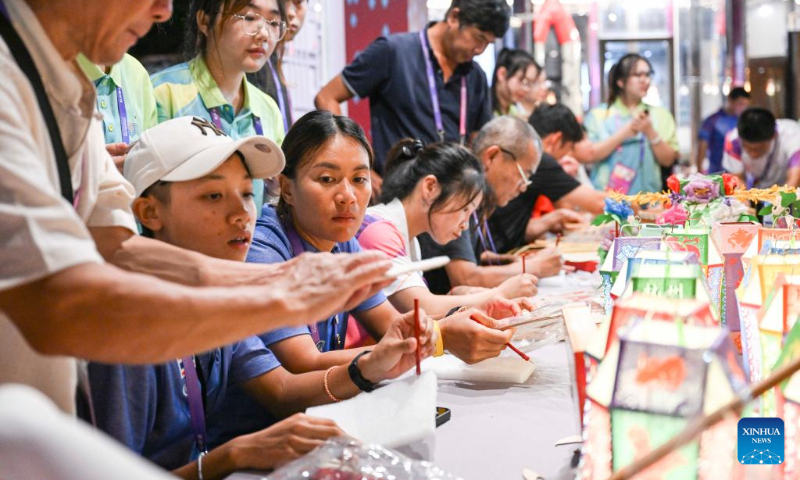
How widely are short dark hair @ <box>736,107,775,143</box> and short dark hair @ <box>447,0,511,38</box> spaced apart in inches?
108

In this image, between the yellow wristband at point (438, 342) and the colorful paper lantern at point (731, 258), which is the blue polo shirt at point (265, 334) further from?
the colorful paper lantern at point (731, 258)

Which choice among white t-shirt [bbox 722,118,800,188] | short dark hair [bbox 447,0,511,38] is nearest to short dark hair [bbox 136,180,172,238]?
short dark hair [bbox 447,0,511,38]

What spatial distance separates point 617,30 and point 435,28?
263 inches

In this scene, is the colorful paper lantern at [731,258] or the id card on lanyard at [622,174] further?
the id card on lanyard at [622,174]

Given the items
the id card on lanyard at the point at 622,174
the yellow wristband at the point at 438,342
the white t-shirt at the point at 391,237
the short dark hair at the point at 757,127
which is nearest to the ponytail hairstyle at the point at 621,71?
the id card on lanyard at the point at 622,174

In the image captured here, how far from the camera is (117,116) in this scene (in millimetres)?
2090

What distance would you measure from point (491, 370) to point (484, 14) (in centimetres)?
197

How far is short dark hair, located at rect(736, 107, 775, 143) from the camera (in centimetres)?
541

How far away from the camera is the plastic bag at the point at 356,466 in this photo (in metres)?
1.03

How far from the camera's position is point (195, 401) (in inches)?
55.3

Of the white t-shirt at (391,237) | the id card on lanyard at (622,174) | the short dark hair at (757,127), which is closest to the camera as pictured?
the white t-shirt at (391,237)

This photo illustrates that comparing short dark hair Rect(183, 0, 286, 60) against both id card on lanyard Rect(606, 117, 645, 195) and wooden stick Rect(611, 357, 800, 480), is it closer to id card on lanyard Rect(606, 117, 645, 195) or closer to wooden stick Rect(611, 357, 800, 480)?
wooden stick Rect(611, 357, 800, 480)

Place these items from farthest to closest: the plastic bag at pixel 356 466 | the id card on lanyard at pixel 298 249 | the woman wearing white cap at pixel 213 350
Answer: the id card on lanyard at pixel 298 249 → the woman wearing white cap at pixel 213 350 → the plastic bag at pixel 356 466

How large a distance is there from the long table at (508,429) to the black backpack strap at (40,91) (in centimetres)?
52
